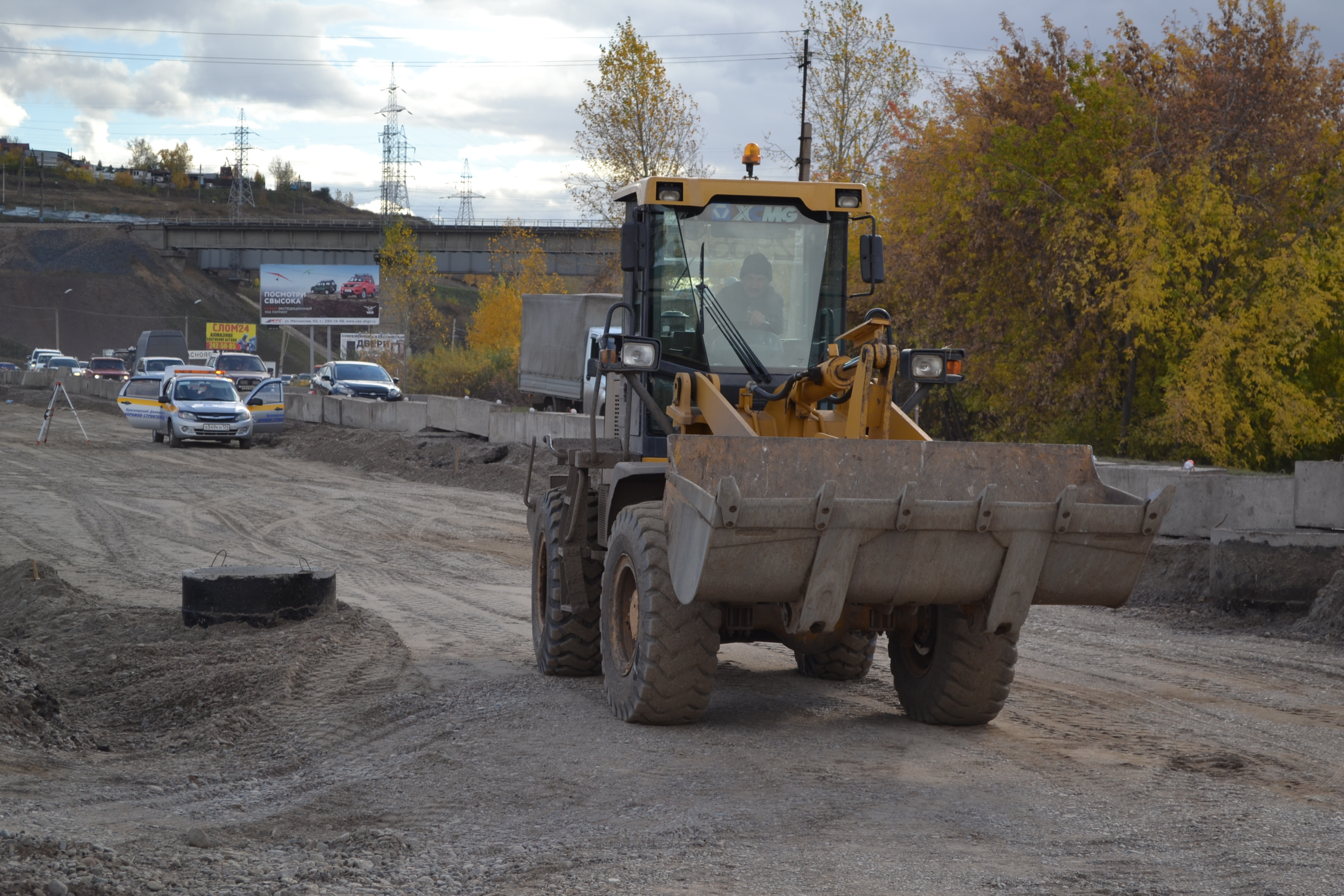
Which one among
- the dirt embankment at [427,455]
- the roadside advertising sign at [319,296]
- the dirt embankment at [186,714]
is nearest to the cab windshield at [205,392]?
the dirt embankment at [427,455]

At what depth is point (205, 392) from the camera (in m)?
32.7

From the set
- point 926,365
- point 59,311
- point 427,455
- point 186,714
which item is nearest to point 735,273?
point 926,365

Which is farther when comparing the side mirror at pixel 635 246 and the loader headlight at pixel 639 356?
the side mirror at pixel 635 246

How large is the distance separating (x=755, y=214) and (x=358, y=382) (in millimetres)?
38533

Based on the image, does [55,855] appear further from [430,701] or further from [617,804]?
[430,701]

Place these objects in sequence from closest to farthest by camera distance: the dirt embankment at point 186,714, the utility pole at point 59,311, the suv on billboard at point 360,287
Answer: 1. the dirt embankment at point 186,714
2. the suv on billboard at point 360,287
3. the utility pole at point 59,311

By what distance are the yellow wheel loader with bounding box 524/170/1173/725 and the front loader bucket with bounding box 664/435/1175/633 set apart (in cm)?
1

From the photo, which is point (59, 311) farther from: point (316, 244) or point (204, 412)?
point (204, 412)

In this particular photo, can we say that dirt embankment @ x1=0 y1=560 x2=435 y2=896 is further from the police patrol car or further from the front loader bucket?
the police patrol car

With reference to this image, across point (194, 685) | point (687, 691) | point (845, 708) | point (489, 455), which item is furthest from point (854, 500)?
point (489, 455)

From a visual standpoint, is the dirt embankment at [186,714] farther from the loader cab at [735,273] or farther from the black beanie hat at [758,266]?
the black beanie hat at [758,266]

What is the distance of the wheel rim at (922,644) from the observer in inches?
299

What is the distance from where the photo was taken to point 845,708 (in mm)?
8078

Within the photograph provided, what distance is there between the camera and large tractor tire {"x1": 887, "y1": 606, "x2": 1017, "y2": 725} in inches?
283
